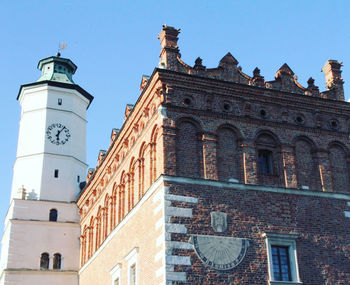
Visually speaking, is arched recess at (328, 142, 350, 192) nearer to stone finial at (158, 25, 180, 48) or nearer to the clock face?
stone finial at (158, 25, 180, 48)

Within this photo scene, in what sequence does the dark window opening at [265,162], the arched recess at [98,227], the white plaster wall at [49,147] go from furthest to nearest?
the white plaster wall at [49,147] < the arched recess at [98,227] < the dark window opening at [265,162]

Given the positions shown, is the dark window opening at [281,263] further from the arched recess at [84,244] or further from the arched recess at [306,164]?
the arched recess at [84,244]

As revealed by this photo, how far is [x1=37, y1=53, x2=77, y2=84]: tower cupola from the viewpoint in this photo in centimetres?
4003

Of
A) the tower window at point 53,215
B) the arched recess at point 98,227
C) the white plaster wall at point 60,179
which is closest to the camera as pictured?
the arched recess at point 98,227

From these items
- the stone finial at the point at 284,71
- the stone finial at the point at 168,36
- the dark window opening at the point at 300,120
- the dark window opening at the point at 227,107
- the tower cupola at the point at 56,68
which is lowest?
the dark window opening at the point at 300,120

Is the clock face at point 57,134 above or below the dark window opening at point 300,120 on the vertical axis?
above

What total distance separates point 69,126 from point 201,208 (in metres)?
19.9

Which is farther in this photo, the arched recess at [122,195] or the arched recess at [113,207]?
the arched recess at [113,207]

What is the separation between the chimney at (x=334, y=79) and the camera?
2438 centimetres

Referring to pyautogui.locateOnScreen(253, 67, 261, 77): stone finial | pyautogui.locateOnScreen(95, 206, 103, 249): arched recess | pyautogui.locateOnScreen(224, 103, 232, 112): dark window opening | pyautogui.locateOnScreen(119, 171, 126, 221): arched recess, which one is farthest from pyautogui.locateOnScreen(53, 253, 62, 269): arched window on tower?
pyautogui.locateOnScreen(253, 67, 261, 77): stone finial

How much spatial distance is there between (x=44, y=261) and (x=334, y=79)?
19908 millimetres

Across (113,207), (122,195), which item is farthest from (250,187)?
(113,207)

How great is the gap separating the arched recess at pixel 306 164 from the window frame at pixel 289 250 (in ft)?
7.98

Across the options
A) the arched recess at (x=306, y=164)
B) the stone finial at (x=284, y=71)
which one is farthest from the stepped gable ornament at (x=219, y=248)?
the stone finial at (x=284, y=71)
